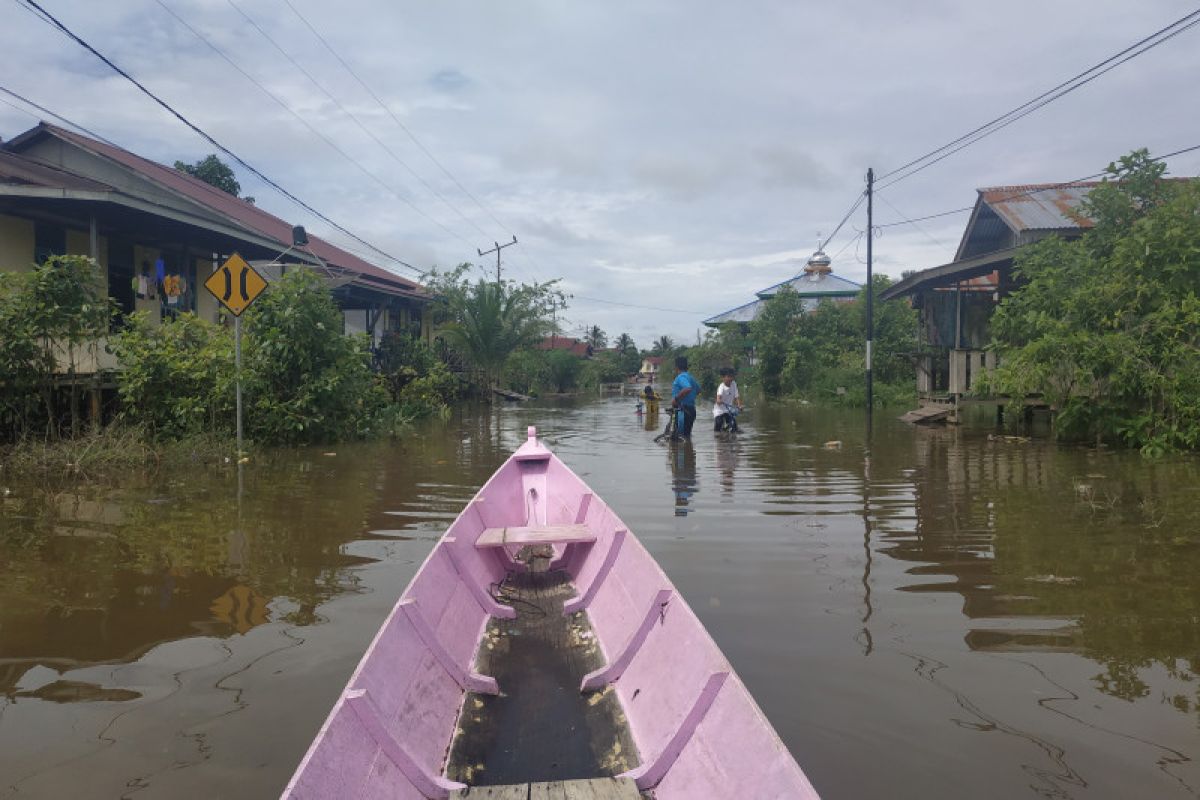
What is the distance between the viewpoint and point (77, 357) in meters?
11.6

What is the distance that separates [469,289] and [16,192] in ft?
56.4

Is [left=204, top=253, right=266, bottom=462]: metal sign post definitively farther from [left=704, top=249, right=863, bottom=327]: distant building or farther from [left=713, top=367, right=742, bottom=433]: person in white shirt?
[left=704, top=249, right=863, bottom=327]: distant building

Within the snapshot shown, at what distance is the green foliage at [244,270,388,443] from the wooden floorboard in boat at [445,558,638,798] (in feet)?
30.8

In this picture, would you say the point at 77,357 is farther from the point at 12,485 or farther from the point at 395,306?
the point at 395,306

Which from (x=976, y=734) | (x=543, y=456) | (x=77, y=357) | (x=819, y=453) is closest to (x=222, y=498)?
(x=543, y=456)

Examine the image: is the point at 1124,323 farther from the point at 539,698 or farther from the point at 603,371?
the point at 603,371

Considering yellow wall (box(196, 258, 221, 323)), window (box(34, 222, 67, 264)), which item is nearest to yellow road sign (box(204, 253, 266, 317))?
window (box(34, 222, 67, 264))

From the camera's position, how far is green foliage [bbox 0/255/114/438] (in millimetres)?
9844

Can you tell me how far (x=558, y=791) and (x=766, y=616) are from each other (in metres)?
2.43

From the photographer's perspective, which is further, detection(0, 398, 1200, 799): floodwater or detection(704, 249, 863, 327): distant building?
detection(704, 249, 863, 327): distant building

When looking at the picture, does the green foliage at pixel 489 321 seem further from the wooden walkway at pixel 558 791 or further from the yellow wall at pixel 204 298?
the wooden walkway at pixel 558 791

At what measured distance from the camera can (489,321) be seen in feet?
90.1

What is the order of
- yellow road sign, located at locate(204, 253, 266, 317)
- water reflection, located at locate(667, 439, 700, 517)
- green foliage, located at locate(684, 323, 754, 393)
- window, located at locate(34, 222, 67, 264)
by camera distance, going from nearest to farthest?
water reflection, located at locate(667, 439, 700, 517)
yellow road sign, located at locate(204, 253, 266, 317)
window, located at locate(34, 222, 67, 264)
green foliage, located at locate(684, 323, 754, 393)

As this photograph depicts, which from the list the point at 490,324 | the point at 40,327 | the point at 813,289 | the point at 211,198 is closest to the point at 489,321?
the point at 490,324
